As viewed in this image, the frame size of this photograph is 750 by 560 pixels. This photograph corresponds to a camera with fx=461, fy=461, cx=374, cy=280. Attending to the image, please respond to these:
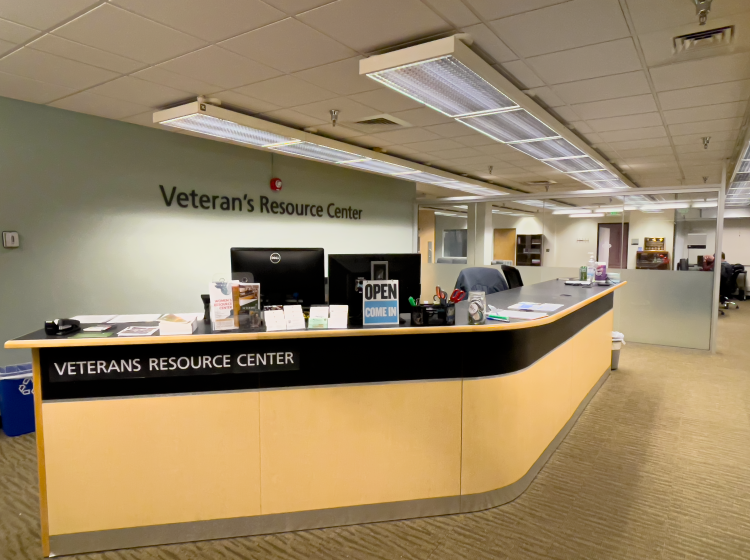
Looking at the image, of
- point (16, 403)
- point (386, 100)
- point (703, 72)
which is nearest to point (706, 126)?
point (703, 72)

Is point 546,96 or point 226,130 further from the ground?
point 546,96

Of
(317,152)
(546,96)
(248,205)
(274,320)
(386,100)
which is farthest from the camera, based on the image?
(248,205)

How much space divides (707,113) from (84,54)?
479 cm

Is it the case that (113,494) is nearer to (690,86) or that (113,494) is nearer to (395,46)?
(395,46)

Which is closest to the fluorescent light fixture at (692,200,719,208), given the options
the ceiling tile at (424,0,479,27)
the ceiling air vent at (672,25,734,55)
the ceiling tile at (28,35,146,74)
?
the ceiling air vent at (672,25,734,55)

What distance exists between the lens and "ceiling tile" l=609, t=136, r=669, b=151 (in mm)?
4984

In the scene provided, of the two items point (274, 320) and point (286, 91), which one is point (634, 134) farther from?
point (274, 320)

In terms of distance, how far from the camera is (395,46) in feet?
8.88

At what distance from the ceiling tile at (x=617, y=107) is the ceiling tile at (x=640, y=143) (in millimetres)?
1155

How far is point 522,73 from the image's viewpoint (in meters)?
3.14

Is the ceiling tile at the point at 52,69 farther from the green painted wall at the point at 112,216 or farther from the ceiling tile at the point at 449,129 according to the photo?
the ceiling tile at the point at 449,129

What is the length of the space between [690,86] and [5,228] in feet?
17.5

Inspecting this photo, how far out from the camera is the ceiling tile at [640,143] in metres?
4.98

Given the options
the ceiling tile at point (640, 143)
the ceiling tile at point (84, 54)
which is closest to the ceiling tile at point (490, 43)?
the ceiling tile at point (84, 54)
